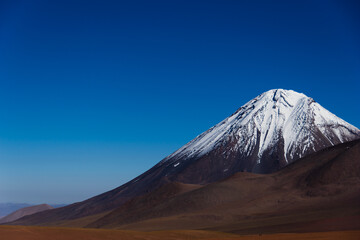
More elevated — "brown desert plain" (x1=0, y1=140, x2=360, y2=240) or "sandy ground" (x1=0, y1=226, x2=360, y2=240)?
"brown desert plain" (x1=0, y1=140, x2=360, y2=240)

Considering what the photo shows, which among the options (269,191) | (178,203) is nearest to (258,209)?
(269,191)

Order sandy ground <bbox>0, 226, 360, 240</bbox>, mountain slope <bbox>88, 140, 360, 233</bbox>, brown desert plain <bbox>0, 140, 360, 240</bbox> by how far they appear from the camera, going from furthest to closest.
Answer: mountain slope <bbox>88, 140, 360, 233</bbox> < brown desert plain <bbox>0, 140, 360, 240</bbox> < sandy ground <bbox>0, 226, 360, 240</bbox>

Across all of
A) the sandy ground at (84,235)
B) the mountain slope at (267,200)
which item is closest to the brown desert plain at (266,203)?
the mountain slope at (267,200)

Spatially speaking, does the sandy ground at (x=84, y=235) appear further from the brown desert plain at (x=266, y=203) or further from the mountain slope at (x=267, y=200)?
the mountain slope at (x=267, y=200)

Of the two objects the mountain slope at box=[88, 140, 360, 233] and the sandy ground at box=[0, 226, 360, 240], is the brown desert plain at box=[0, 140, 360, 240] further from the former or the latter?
the sandy ground at box=[0, 226, 360, 240]

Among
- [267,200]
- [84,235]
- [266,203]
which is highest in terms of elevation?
[267,200]

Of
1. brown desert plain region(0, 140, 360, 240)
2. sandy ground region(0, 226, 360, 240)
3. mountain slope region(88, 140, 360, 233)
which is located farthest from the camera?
mountain slope region(88, 140, 360, 233)

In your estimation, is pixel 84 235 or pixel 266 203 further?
pixel 266 203

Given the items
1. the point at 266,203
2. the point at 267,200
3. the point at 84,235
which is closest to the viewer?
the point at 84,235

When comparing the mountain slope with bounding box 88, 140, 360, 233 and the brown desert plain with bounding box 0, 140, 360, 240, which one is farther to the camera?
the mountain slope with bounding box 88, 140, 360, 233

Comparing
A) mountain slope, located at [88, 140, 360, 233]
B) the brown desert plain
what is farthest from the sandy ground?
mountain slope, located at [88, 140, 360, 233]

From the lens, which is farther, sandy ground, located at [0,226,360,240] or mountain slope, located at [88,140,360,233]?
mountain slope, located at [88,140,360,233]

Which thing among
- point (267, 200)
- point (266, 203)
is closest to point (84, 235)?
point (266, 203)

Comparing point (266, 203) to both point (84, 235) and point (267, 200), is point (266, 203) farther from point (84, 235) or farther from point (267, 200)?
point (84, 235)
